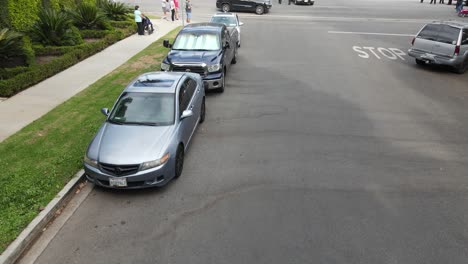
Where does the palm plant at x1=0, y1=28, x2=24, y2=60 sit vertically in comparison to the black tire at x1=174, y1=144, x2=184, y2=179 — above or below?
above

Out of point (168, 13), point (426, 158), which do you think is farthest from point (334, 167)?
point (168, 13)

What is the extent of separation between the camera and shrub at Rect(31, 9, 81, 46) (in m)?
16.7

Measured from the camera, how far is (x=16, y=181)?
723 cm

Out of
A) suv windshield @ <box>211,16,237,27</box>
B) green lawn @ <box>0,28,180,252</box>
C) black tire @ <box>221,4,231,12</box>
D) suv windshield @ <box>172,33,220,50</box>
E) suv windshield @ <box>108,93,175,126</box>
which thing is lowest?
green lawn @ <box>0,28,180,252</box>

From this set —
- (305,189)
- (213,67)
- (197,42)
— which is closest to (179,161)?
(305,189)

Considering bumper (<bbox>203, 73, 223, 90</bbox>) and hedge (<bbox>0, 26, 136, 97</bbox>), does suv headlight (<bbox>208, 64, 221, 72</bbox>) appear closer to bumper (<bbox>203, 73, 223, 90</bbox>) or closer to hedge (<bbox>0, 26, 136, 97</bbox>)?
bumper (<bbox>203, 73, 223, 90</bbox>)

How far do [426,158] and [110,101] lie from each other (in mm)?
8484

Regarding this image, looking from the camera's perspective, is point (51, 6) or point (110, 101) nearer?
point (110, 101)

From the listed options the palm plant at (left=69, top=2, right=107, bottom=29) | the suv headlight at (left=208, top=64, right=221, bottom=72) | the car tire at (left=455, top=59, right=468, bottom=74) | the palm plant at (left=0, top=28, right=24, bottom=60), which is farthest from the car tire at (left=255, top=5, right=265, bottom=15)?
the palm plant at (left=0, top=28, right=24, bottom=60)

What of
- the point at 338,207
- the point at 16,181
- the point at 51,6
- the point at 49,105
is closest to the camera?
the point at 338,207

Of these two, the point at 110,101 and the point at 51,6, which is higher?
the point at 51,6

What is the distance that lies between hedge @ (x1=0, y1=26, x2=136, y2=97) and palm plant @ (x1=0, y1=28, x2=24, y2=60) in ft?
2.88

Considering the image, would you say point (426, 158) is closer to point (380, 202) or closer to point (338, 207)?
point (380, 202)

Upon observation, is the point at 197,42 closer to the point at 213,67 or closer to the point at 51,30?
the point at 213,67
